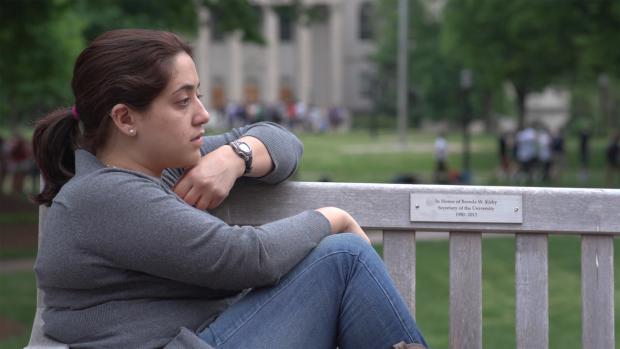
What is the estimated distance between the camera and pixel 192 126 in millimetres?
3096

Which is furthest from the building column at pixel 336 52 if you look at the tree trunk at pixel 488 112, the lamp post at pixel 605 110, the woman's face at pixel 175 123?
the woman's face at pixel 175 123

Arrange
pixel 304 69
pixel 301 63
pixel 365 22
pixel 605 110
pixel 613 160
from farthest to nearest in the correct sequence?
pixel 365 22
pixel 301 63
pixel 304 69
pixel 605 110
pixel 613 160

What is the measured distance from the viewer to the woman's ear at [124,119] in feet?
9.87

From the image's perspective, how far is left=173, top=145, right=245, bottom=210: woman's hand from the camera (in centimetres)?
328

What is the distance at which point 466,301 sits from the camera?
11.8 ft

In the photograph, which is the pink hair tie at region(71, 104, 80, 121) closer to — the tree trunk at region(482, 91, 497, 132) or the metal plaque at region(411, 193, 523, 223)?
the metal plaque at region(411, 193, 523, 223)

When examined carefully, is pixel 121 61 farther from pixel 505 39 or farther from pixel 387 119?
pixel 387 119

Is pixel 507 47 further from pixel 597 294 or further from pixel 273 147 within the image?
pixel 273 147

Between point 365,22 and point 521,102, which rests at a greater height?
point 365,22

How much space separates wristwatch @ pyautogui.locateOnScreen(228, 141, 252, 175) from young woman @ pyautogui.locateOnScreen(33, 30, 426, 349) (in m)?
0.25

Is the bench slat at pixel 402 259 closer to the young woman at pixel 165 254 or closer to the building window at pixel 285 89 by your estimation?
the young woman at pixel 165 254

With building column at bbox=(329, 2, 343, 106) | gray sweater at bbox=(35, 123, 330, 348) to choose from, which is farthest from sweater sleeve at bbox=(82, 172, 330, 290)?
building column at bbox=(329, 2, 343, 106)

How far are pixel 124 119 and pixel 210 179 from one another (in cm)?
38

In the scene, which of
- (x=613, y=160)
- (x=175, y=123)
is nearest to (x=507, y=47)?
(x=613, y=160)
